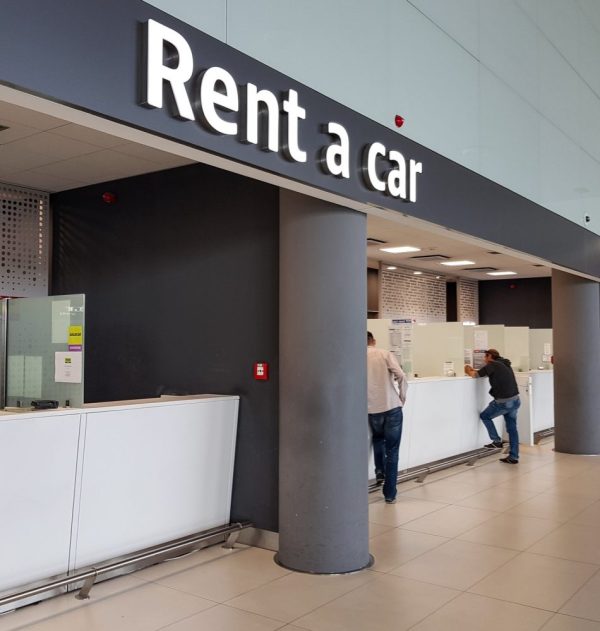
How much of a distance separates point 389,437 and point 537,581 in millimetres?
2098

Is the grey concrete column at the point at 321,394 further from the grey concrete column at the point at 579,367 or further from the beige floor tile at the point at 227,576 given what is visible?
the grey concrete column at the point at 579,367

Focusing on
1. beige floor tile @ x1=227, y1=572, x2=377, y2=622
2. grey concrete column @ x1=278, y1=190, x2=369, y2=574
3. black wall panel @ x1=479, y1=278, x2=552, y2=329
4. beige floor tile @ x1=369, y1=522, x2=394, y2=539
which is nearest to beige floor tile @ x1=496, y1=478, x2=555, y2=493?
beige floor tile @ x1=369, y1=522, x2=394, y2=539

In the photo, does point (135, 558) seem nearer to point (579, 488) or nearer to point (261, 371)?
point (261, 371)

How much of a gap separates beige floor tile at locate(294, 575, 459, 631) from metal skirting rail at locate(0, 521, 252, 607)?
40.7 inches

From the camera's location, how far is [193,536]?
4.48 meters

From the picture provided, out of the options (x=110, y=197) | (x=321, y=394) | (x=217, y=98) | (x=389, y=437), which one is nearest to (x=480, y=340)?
(x=389, y=437)

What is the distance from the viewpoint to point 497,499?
20.7 feet

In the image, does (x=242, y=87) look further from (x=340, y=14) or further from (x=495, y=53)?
(x=495, y=53)

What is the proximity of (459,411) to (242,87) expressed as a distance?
5539mm

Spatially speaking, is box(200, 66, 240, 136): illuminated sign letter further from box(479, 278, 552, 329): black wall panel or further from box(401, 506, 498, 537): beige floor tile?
box(479, 278, 552, 329): black wall panel

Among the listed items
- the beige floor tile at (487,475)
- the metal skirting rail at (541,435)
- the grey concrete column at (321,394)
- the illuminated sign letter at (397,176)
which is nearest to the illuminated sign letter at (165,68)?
the grey concrete column at (321,394)

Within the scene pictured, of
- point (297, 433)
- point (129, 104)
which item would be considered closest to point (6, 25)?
point (129, 104)

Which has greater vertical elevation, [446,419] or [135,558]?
[446,419]

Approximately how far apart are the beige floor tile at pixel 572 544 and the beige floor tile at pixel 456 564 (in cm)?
28
